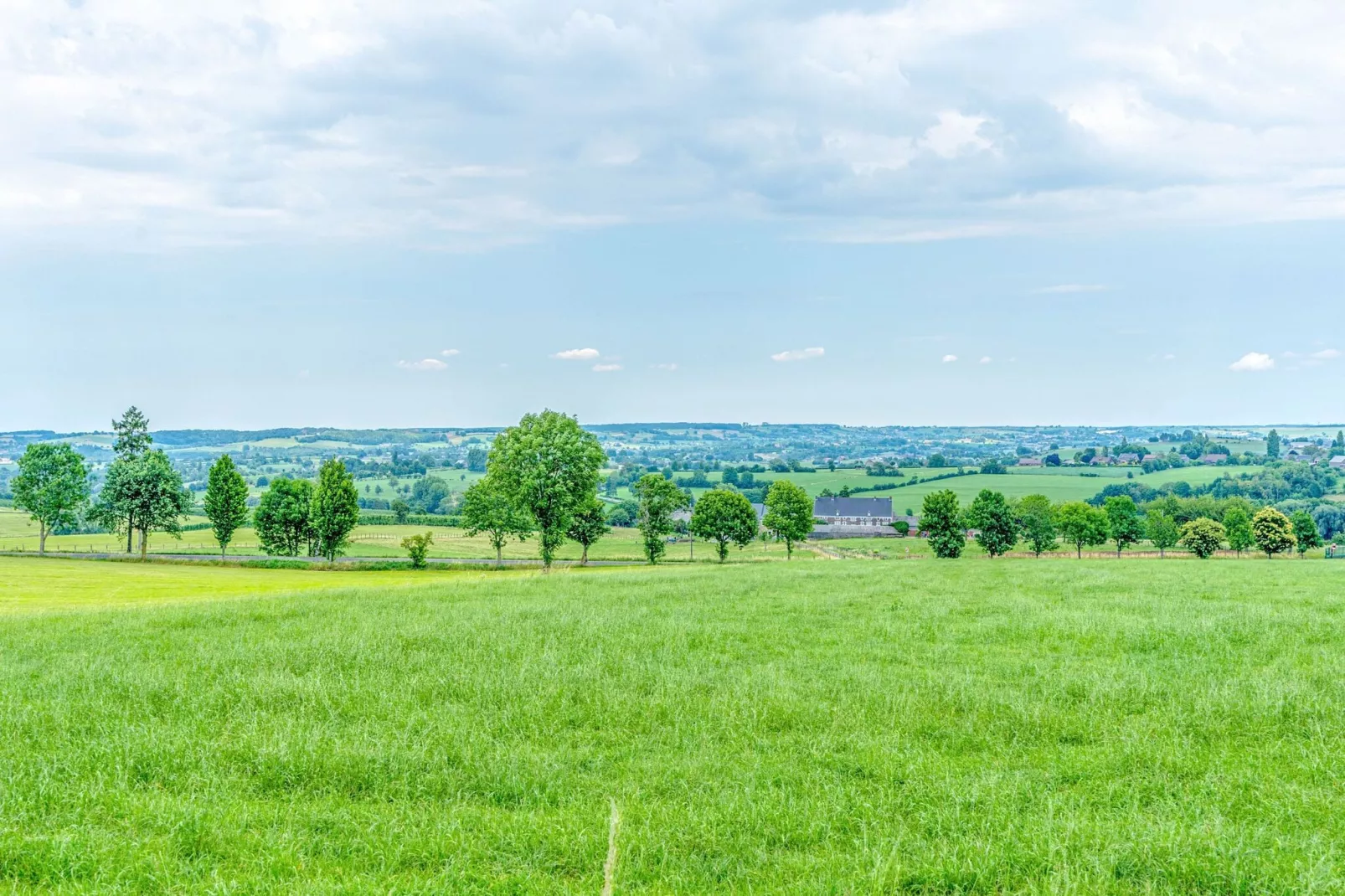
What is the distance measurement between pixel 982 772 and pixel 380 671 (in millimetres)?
9397

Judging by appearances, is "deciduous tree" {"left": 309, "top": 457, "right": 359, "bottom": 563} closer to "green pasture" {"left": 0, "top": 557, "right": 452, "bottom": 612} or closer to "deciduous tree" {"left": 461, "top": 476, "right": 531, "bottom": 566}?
"green pasture" {"left": 0, "top": 557, "right": 452, "bottom": 612}

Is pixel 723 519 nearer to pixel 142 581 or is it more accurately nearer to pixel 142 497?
pixel 142 581

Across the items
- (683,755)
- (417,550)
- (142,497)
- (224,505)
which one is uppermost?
(683,755)

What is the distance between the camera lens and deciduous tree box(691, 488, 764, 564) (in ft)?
323

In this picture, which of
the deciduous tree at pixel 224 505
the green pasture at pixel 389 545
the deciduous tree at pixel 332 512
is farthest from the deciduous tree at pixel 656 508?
the deciduous tree at pixel 224 505

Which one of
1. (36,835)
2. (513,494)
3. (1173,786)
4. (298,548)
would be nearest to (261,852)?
(36,835)

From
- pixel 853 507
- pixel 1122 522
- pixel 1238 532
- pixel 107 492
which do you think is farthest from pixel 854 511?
pixel 107 492

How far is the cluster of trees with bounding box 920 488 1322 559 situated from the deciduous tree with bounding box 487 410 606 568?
54.1m

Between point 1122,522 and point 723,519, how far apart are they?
187ft

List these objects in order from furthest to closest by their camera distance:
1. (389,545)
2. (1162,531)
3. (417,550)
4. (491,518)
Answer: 1. (1162,531)
2. (389,545)
3. (491,518)
4. (417,550)

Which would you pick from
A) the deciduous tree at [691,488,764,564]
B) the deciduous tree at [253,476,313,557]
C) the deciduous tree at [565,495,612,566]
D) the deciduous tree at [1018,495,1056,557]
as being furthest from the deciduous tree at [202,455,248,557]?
the deciduous tree at [1018,495,1056,557]

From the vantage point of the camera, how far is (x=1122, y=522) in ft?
373

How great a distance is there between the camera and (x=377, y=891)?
6.39m

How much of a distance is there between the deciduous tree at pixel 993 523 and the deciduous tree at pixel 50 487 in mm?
102631
